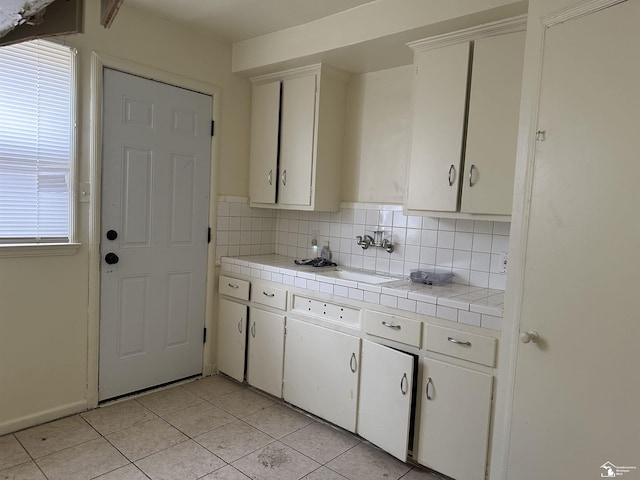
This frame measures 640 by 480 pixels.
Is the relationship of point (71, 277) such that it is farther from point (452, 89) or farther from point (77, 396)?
point (452, 89)

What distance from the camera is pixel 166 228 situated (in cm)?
301

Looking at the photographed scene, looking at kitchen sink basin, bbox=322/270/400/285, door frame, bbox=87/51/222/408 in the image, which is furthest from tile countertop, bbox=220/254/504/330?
door frame, bbox=87/51/222/408

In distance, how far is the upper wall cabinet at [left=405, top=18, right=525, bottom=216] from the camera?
217 centimetres

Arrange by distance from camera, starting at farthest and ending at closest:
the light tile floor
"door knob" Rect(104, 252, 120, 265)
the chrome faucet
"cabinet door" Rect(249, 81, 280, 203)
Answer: "cabinet door" Rect(249, 81, 280, 203) < the chrome faucet < "door knob" Rect(104, 252, 120, 265) < the light tile floor

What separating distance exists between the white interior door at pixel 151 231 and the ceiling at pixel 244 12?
0.45 meters

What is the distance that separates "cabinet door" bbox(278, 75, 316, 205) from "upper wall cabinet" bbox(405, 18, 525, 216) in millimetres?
815

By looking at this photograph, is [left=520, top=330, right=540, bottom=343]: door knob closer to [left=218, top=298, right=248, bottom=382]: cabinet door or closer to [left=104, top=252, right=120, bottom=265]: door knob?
[left=218, top=298, right=248, bottom=382]: cabinet door

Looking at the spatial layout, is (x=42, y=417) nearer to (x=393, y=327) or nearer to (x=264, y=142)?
(x=393, y=327)

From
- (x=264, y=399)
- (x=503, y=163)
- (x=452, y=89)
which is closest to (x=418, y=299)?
(x=503, y=163)

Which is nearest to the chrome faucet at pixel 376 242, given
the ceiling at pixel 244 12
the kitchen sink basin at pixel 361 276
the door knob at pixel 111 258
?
the kitchen sink basin at pixel 361 276

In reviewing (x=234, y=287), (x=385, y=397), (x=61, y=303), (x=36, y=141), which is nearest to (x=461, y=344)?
(x=385, y=397)

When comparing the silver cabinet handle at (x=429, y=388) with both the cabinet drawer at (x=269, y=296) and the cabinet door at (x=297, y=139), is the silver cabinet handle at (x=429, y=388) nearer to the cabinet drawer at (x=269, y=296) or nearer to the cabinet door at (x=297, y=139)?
the cabinet drawer at (x=269, y=296)

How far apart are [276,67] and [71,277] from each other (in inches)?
76.8

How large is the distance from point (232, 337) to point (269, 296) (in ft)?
1.75
